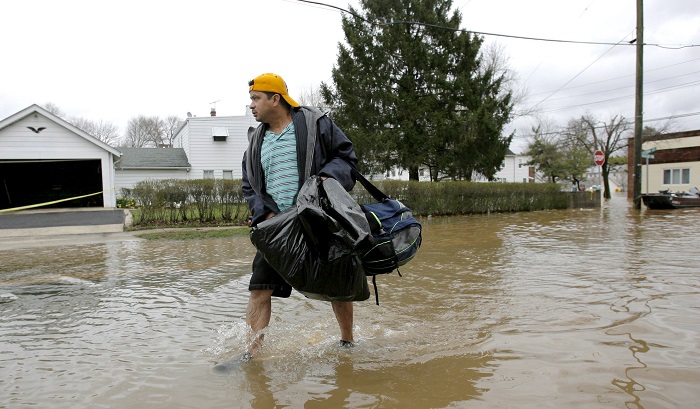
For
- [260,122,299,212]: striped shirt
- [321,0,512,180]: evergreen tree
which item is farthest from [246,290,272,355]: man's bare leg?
[321,0,512,180]: evergreen tree

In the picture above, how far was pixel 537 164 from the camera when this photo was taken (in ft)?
168

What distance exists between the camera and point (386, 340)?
3.68m

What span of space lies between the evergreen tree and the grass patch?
11.8 metres

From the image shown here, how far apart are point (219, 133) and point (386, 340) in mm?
27521

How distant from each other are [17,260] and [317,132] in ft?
24.6

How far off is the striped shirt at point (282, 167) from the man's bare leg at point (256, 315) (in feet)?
1.93

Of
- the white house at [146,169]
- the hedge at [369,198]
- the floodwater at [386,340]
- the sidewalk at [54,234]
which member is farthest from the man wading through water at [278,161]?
the white house at [146,169]

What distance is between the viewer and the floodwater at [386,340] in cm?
271

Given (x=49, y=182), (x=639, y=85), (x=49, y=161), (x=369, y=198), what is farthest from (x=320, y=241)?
(x=49, y=182)

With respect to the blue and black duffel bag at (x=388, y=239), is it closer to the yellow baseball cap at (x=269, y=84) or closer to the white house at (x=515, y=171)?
the yellow baseball cap at (x=269, y=84)

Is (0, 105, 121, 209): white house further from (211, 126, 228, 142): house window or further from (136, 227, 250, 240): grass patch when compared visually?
(136, 227, 250, 240): grass patch

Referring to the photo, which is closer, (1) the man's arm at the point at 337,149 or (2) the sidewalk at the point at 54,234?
(1) the man's arm at the point at 337,149

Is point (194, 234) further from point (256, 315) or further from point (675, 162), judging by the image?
point (675, 162)

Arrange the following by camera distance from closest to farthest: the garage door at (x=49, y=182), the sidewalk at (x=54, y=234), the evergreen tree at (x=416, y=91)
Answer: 1. the sidewalk at (x=54, y=234)
2. the evergreen tree at (x=416, y=91)
3. the garage door at (x=49, y=182)
